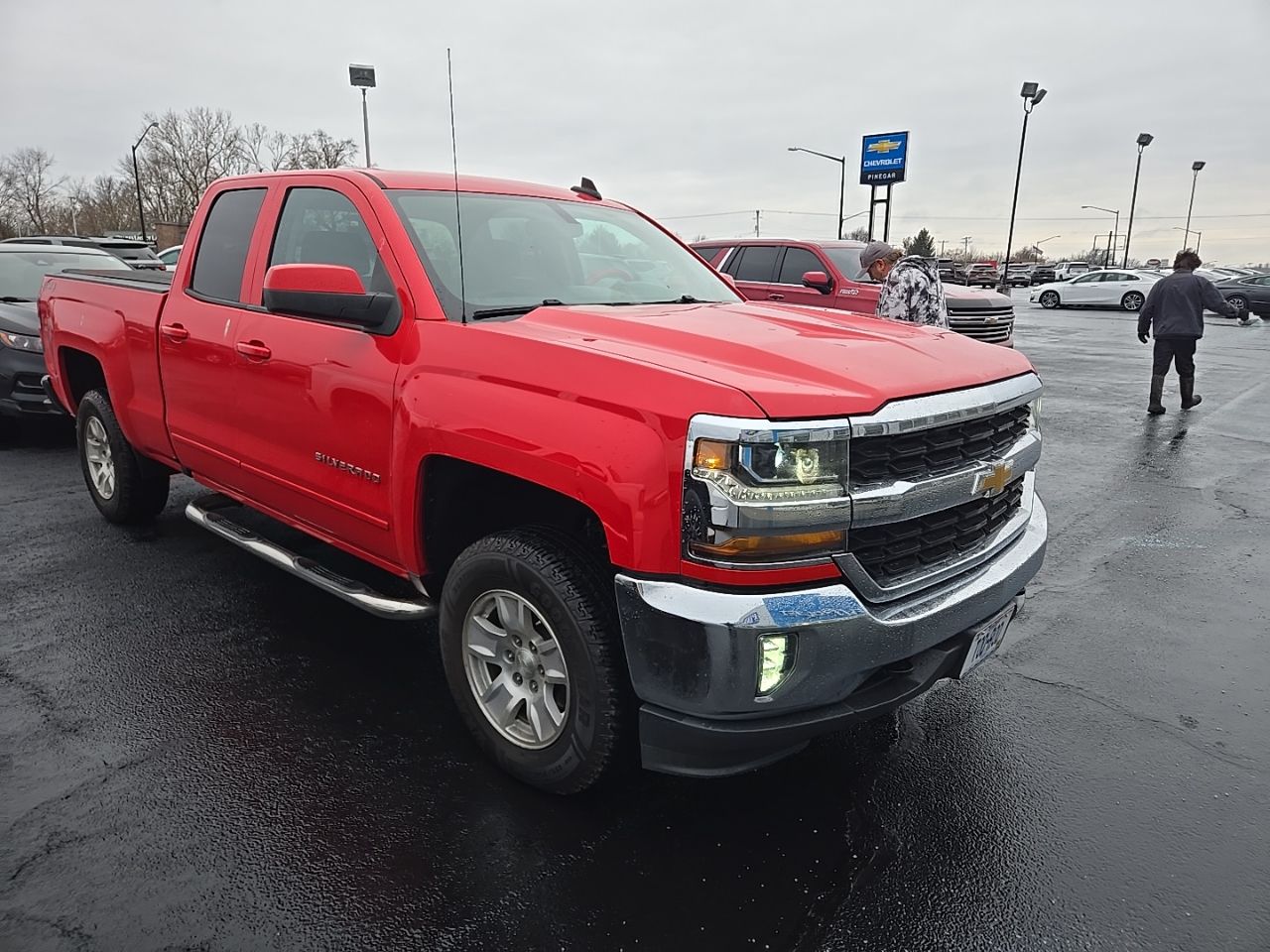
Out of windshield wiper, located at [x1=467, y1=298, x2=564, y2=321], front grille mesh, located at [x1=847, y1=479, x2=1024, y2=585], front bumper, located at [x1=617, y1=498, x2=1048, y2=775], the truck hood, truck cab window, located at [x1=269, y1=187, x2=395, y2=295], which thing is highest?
truck cab window, located at [x1=269, y1=187, x2=395, y2=295]

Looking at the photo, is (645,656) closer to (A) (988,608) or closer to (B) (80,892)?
(A) (988,608)

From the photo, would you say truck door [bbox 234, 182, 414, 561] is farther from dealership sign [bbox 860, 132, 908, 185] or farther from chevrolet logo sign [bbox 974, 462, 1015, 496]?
dealership sign [bbox 860, 132, 908, 185]

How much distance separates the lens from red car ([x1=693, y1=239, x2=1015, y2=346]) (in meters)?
10.8

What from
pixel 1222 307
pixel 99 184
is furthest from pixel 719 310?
pixel 99 184

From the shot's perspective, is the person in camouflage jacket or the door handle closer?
the door handle

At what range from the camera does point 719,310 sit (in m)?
3.42

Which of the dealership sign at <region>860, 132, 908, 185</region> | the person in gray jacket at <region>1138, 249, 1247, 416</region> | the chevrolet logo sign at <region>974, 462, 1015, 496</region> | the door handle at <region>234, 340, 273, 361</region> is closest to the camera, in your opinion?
the chevrolet logo sign at <region>974, 462, 1015, 496</region>

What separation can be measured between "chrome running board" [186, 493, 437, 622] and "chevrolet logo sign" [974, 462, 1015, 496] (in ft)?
6.22

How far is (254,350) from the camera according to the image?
3.67 metres

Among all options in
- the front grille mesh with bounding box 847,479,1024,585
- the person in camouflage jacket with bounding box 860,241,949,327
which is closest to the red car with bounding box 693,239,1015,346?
the person in camouflage jacket with bounding box 860,241,949,327

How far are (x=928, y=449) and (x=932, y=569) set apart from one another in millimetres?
370

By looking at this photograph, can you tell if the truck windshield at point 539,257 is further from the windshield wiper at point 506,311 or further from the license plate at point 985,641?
the license plate at point 985,641

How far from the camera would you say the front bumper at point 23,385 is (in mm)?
7637

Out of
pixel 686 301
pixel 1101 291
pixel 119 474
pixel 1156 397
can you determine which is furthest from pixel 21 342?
pixel 1101 291
